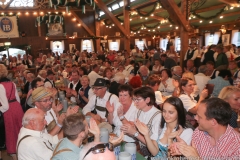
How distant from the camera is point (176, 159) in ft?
5.11

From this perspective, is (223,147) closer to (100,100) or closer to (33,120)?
(33,120)

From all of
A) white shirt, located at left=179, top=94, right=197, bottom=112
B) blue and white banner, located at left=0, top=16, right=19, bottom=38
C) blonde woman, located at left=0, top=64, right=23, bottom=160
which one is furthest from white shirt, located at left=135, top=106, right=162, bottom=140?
blue and white banner, located at left=0, top=16, right=19, bottom=38

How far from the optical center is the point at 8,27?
1214cm

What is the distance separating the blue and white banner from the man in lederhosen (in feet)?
34.4

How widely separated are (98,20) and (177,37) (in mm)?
5692

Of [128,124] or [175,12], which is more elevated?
[175,12]

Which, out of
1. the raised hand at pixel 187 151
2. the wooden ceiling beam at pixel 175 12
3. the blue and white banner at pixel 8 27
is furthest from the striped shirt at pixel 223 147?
the blue and white banner at pixel 8 27

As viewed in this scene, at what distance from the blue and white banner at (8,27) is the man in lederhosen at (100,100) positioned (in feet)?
34.4

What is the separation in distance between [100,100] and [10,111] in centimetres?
134

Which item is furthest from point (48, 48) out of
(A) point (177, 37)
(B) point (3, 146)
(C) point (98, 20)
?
(B) point (3, 146)

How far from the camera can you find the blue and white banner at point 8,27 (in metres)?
11.6

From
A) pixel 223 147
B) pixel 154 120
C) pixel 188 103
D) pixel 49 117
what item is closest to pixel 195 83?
pixel 188 103

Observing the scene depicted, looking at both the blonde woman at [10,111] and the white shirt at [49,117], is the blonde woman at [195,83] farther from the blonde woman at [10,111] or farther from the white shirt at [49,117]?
the blonde woman at [10,111]

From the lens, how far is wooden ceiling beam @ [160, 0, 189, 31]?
20.9ft
